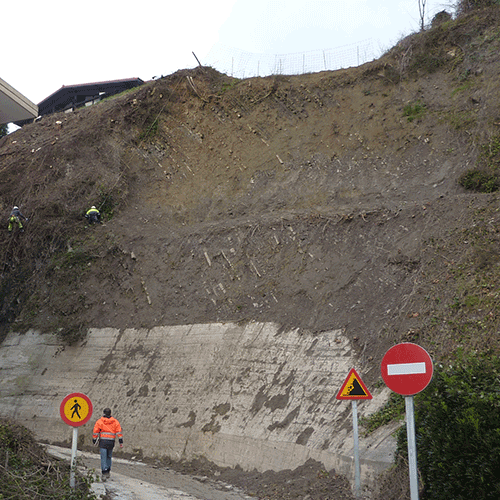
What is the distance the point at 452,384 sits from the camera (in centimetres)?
662

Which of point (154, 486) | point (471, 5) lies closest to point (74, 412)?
point (154, 486)

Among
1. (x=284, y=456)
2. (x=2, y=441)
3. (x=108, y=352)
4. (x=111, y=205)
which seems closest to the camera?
(x=2, y=441)

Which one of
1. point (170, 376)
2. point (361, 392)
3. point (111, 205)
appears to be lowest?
point (361, 392)

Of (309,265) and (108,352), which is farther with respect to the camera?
(108,352)

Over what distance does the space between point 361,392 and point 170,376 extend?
7.75 metres

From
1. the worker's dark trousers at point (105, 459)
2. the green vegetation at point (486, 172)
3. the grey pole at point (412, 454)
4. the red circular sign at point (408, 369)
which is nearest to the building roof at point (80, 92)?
the green vegetation at point (486, 172)

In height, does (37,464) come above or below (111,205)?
below

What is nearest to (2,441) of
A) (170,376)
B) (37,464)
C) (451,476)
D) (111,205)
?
(37,464)

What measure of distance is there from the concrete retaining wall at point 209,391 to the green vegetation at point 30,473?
4478 mm

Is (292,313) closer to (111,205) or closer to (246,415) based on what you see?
(246,415)

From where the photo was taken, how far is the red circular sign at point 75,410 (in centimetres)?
776

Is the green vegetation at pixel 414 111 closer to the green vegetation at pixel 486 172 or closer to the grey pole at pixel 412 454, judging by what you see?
the green vegetation at pixel 486 172

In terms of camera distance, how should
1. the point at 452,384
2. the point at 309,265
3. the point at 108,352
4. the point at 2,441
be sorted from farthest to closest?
the point at 108,352
the point at 309,265
the point at 2,441
the point at 452,384

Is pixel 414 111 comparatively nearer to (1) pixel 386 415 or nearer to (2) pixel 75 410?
(1) pixel 386 415
